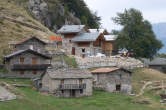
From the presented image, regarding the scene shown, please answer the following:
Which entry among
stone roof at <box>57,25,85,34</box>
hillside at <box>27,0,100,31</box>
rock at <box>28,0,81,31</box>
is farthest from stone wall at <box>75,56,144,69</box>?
hillside at <box>27,0,100,31</box>

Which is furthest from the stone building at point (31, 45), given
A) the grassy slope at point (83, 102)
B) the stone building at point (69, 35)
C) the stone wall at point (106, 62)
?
the grassy slope at point (83, 102)

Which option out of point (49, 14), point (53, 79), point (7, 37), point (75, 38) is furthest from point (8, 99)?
point (49, 14)

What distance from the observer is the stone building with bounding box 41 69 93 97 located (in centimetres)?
5606

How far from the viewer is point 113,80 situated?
206 ft

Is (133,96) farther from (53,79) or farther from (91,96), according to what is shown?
(53,79)

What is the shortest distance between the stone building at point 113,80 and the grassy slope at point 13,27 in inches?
1010

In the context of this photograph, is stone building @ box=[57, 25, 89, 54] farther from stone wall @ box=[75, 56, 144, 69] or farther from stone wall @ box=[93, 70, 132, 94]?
stone wall @ box=[93, 70, 132, 94]

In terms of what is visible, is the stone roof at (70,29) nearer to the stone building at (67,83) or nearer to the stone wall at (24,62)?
the stone wall at (24,62)

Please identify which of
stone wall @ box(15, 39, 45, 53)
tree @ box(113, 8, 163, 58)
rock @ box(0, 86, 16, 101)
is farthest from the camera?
tree @ box(113, 8, 163, 58)

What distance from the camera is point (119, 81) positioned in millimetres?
63250

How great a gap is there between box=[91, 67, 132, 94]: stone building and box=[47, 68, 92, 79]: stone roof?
182 inches

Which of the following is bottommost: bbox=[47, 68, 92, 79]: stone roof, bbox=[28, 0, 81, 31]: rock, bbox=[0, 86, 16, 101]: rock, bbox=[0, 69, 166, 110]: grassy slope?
bbox=[0, 69, 166, 110]: grassy slope

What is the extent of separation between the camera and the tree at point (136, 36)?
8481 cm

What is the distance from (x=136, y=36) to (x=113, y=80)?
27326 mm
